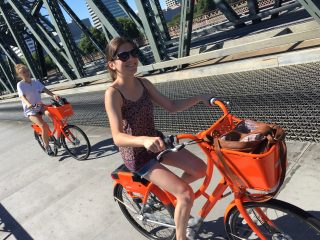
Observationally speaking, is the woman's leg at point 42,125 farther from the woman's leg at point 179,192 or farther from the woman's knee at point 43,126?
the woman's leg at point 179,192

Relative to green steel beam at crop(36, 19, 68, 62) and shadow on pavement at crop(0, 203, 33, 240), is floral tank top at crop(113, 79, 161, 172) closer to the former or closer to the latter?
shadow on pavement at crop(0, 203, 33, 240)

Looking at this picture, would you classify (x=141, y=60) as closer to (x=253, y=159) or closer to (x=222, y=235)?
(x=222, y=235)

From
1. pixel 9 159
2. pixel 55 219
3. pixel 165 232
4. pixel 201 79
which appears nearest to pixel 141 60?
pixel 201 79

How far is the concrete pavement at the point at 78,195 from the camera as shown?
3953mm

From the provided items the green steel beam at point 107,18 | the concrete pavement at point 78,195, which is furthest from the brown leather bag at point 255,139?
the green steel beam at point 107,18

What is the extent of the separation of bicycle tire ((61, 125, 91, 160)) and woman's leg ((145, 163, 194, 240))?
4157 mm

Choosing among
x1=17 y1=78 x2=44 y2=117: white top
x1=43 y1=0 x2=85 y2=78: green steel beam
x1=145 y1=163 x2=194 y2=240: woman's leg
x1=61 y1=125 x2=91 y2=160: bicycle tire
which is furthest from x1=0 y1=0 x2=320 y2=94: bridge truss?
x1=145 y1=163 x2=194 y2=240: woman's leg

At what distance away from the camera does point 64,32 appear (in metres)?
15.5

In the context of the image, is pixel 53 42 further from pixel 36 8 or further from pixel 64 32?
pixel 36 8

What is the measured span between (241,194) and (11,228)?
379 centimetres

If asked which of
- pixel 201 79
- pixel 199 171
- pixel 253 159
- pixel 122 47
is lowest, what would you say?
pixel 201 79

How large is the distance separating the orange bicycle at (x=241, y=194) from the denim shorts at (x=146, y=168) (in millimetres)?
145

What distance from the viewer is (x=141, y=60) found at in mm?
13016

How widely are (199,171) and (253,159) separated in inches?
39.4
